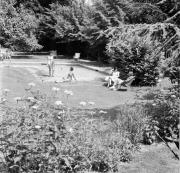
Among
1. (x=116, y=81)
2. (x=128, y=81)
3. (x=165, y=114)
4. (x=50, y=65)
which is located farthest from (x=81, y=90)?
(x=165, y=114)

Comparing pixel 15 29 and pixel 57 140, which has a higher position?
pixel 15 29

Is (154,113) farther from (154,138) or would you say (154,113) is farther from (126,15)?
(126,15)

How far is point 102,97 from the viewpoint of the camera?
15984mm

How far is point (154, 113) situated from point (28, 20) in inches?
1224

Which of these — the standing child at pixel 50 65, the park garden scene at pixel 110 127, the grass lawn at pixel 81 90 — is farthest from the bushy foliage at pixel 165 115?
the standing child at pixel 50 65

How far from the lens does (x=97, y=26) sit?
3120 cm

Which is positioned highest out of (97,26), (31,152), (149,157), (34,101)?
(97,26)

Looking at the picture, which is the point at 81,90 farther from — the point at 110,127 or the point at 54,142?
the point at 54,142

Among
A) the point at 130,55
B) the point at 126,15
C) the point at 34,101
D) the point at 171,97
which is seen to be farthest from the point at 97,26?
the point at 34,101

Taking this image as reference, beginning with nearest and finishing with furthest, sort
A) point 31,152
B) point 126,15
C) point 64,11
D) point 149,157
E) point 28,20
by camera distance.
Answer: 1. point 31,152
2. point 149,157
3. point 126,15
4. point 28,20
5. point 64,11

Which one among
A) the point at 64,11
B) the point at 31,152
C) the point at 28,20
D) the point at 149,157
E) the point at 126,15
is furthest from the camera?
the point at 64,11

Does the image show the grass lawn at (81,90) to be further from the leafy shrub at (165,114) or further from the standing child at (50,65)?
the leafy shrub at (165,114)

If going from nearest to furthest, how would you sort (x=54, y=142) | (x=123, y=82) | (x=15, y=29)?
(x=54, y=142), (x=123, y=82), (x=15, y=29)

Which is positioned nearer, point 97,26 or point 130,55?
point 130,55
